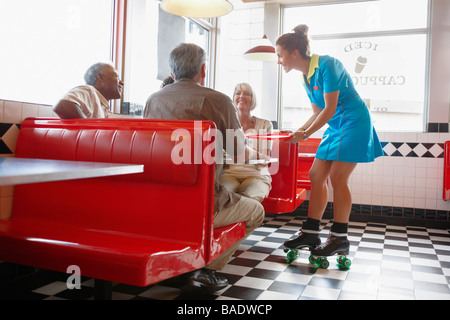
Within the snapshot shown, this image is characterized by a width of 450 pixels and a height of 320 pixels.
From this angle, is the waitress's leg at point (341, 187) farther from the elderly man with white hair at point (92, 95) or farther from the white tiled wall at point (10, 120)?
the white tiled wall at point (10, 120)

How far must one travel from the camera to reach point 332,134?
9.92ft

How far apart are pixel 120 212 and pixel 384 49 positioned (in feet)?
15.5

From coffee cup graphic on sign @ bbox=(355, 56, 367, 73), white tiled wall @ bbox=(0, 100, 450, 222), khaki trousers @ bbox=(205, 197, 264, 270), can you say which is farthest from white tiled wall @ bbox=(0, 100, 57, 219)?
coffee cup graphic on sign @ bbox=(355, 56, 367, 73)

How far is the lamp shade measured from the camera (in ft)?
9.84

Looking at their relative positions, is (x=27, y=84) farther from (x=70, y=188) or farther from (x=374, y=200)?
(x=374, y=200)

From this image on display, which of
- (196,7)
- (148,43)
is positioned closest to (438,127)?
(196,7)

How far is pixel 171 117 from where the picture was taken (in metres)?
2.17

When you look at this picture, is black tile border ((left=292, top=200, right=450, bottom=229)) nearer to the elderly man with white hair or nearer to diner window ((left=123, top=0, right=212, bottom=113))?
diner window ((left=123, top=0, right=212, bottom=113))

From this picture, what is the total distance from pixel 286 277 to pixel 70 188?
1568mm

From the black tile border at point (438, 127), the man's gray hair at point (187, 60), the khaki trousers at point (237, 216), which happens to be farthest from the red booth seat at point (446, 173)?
the man's gray hair at point (187, 60)

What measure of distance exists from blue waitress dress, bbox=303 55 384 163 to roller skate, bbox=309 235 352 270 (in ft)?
2.06
